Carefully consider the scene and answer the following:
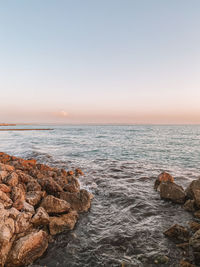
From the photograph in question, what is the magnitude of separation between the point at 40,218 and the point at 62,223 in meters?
0.78

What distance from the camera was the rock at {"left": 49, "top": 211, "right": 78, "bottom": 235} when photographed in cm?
517

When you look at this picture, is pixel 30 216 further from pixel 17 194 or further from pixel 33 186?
pixel 33 186

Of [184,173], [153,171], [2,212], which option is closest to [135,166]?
[153,171]

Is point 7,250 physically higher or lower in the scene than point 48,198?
lower

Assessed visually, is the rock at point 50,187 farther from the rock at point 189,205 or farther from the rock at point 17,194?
the rock at point 189,205

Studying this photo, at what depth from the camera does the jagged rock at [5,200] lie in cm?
508

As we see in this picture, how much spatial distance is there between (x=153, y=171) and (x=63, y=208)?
9.18 m

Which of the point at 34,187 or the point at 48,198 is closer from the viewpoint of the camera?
the point at 48,198

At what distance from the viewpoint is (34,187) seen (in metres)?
6.61

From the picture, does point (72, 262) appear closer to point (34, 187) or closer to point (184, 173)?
point (34, 187)

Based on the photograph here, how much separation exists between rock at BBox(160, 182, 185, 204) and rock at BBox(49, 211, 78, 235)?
4.51 meters

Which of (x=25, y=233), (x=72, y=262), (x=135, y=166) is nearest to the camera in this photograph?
(x=72, y=262)

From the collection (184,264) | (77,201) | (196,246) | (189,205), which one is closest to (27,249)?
(77,201)

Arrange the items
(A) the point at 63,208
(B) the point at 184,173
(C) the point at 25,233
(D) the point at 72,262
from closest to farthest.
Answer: (D) the point at 72,262
(C) the point at 25,233
(A) the point at 63,208
(B) the point at 184,173
